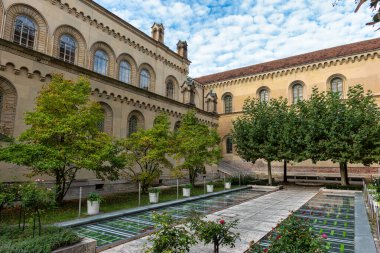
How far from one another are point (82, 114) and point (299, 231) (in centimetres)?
1164

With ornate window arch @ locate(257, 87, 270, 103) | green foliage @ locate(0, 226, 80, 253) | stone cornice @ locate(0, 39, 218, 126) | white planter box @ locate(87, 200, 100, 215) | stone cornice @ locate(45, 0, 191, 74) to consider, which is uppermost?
stone cornice @ locate(45, 0, 191, 74)

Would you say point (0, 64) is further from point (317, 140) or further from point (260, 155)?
point (317, 140)

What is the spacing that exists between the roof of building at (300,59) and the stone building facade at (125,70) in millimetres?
155

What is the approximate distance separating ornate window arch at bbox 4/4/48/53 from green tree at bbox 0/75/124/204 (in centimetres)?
645

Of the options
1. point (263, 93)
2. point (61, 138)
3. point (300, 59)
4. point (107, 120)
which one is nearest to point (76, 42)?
point (107, 120)

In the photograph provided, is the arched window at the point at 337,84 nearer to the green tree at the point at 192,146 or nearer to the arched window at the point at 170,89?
the green tree at the point at 192,146

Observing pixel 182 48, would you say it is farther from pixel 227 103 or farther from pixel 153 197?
pixel 153 197

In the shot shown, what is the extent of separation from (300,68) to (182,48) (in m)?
15.9

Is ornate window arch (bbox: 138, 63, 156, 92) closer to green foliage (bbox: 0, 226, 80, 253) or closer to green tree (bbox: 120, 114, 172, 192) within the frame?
green tree (bbox: 120, 114, 172, 192)

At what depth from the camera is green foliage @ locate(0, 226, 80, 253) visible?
5406mm

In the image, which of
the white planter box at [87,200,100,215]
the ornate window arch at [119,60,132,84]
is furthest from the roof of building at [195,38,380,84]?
the white planter box at [87,200,100,215]

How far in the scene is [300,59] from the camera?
117 ft

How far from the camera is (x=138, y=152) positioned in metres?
18.7

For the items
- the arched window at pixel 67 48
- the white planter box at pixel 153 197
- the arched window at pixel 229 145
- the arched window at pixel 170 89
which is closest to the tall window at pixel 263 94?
the arched window at pixel 229 145
